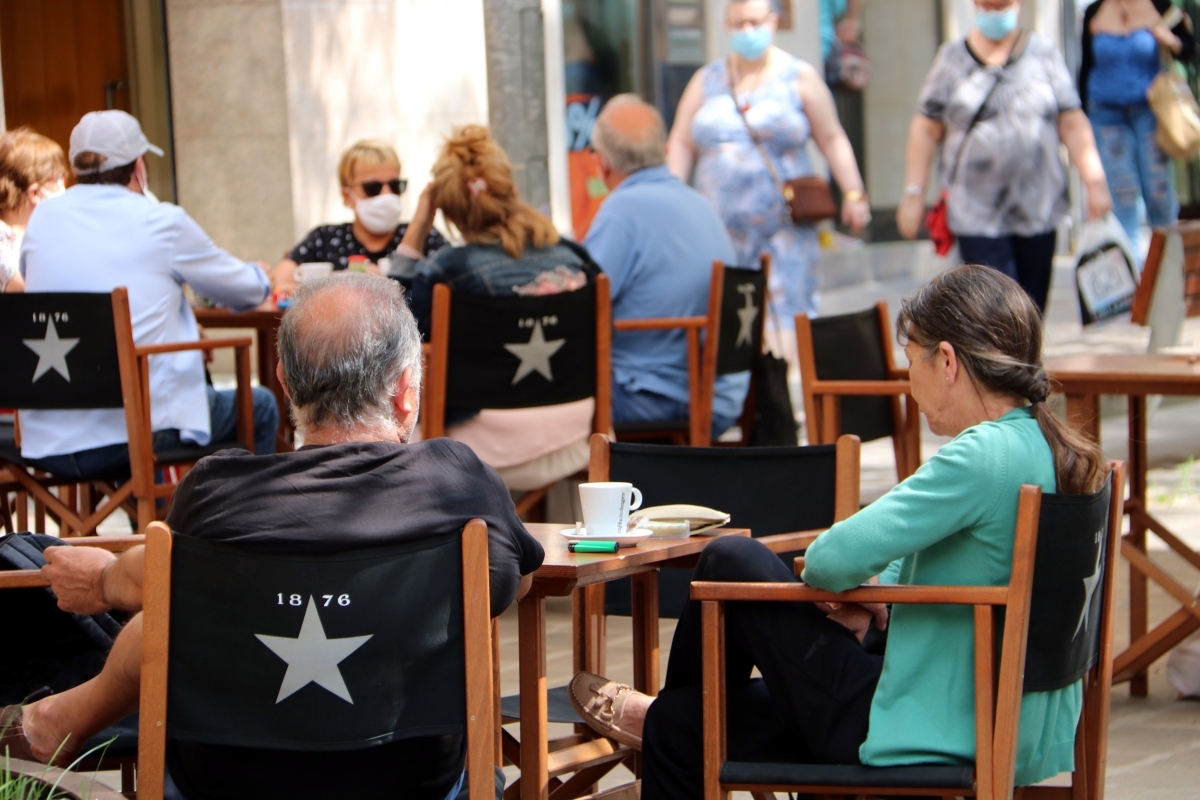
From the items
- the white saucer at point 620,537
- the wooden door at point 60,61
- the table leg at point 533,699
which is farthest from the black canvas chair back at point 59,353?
the wooden door at point 60,61

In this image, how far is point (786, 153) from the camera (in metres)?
7.58

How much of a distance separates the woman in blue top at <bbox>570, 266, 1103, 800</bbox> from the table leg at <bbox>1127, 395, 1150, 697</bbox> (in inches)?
74.1

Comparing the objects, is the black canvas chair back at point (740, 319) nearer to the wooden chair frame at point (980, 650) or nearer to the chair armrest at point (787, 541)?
the chair armrest at point (787, 541)

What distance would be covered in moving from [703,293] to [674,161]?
237cm

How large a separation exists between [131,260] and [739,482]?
2.49 m

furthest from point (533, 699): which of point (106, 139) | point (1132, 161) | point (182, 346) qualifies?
point (1132, 161)

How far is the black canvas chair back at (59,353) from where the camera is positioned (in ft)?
15.1

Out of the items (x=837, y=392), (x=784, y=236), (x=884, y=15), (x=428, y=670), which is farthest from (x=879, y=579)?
(x=884, y=15)

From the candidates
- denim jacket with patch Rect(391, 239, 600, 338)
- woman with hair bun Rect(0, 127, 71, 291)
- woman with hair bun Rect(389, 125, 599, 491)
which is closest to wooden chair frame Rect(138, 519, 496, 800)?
woman with hair bun Rect(389, 125, 599, 491)

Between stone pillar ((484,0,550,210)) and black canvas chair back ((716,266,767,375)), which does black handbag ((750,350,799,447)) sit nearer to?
black canvas chair back ((716,266,767,375))

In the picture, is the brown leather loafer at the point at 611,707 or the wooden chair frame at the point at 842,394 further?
the wooden chair frame at the point at 842,394

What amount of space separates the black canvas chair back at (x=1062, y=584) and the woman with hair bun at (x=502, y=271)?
2.63m

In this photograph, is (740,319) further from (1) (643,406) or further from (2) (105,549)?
(2) (105,549)

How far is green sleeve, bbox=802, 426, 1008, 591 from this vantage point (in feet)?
7.87
